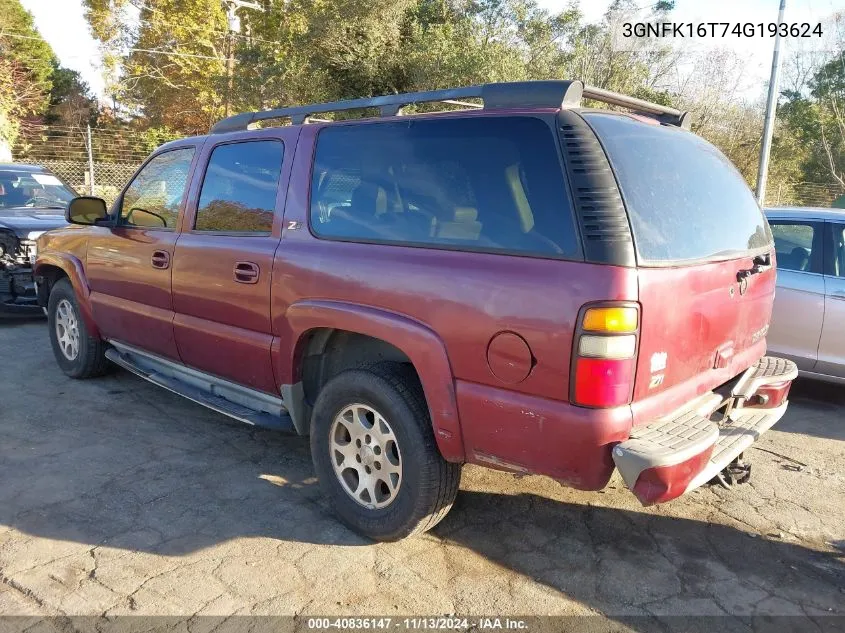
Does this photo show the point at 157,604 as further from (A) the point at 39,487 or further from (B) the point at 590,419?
(B) the point at 590,419

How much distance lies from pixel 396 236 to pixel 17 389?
3.89 meters

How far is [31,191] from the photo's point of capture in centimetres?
832

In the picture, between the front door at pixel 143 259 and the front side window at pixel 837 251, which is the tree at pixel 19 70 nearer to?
the front door at pixel 143 259

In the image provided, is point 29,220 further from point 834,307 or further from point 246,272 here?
point 834,307

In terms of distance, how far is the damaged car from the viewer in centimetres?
696

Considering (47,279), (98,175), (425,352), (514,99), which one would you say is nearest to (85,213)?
(47,279)

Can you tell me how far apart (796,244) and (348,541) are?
13.9 ft

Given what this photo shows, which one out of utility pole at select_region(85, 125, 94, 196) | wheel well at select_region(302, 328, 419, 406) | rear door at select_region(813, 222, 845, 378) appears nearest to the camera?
wheel well at select_region(302, 328, 419, 406)

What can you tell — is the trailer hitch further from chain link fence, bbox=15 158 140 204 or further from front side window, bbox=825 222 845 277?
chain link fence, bbox=15 158 140 204

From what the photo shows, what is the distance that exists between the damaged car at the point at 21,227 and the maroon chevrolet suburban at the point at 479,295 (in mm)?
3967

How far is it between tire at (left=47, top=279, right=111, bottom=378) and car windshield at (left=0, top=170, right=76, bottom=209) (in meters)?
3.39

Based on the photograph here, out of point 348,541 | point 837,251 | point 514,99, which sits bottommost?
point 348,541

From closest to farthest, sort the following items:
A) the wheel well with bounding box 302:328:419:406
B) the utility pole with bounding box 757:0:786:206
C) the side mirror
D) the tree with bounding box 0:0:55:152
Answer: the wheel well with bounding box 302:328:419:406 < the side mirror < the utility pole with bounding box 757:0:786:206 < the tree with bounding box 0:0:55:152

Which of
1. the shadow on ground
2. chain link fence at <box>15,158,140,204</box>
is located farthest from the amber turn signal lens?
chain link fence at <box>15,158,140,204</box>
